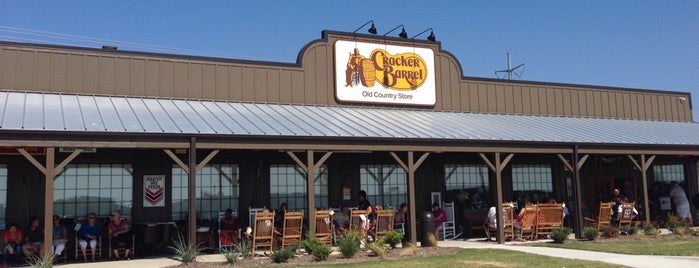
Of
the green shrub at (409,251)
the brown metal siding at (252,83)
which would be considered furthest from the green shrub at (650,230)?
the green shrub at (409,251)

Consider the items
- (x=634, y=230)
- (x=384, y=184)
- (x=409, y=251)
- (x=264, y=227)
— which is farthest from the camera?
(x=384, y=184)

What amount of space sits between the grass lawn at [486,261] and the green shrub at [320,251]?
741 mm

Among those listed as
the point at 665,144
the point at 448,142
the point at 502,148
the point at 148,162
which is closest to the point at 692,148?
the point at 665,144

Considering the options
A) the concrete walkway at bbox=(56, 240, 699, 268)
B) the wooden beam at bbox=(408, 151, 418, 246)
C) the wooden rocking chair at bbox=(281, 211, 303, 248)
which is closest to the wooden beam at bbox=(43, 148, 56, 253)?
the concrete walkway at bbox=(56, 240, 699, 268)

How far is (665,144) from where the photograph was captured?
19344 mm

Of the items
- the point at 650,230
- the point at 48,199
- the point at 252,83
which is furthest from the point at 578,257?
the point at 48,199

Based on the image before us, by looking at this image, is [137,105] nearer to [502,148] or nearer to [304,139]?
[304,139]

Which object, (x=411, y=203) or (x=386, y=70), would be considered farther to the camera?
(x=386, y=70)

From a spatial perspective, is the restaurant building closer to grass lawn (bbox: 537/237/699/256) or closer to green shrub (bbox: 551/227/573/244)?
green shrub (bbox: 551/227/573/244)

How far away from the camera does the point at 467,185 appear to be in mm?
20375

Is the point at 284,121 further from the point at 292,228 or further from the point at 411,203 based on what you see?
the point at 411,203

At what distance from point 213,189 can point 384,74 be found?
6.10m

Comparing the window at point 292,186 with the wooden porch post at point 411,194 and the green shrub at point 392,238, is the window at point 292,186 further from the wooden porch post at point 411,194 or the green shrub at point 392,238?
the green shrub at point 392,238

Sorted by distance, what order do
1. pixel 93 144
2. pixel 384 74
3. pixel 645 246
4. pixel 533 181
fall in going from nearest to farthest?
pixel 93 144 → pixel 645 246 → pixel 384 74 → pixel 533 181
